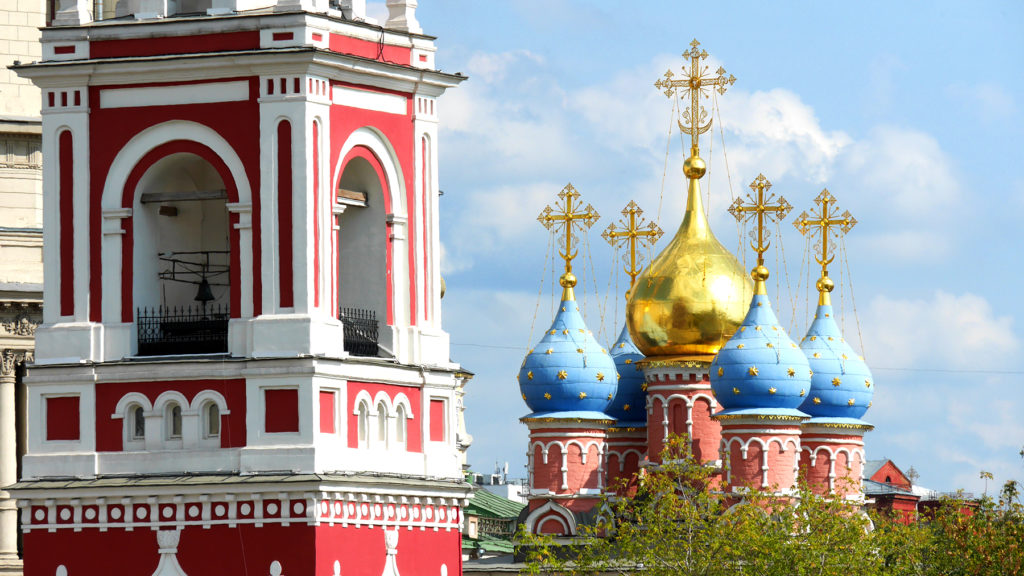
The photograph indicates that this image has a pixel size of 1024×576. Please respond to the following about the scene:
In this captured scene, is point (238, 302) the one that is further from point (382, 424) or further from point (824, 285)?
point (824, 285)

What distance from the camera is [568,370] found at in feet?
204

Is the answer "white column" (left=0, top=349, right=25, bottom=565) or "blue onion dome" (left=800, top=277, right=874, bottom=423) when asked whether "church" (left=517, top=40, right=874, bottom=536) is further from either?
"white column" (left=0, top=349, right=25, bottom=565)

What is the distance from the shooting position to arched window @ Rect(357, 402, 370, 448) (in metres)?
31.7

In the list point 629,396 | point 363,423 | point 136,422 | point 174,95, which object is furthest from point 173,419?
point 629,396

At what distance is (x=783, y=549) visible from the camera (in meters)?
40.2

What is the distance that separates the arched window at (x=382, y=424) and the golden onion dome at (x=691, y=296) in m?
30.1

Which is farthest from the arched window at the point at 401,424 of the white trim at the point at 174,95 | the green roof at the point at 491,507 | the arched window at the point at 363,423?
the green roof at the point at 491,507

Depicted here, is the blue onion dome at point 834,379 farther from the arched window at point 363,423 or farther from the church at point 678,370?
the arched window at point 363,423

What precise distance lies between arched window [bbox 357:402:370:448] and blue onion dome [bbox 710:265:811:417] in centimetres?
2732

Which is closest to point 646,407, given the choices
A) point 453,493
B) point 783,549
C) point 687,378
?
point 687,378

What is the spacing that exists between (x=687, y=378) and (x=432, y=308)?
29.7 meters

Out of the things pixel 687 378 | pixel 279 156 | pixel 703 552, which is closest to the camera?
pixel 279 156

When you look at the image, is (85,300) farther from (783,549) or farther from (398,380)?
(783,549)

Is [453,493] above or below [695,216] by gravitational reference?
below
